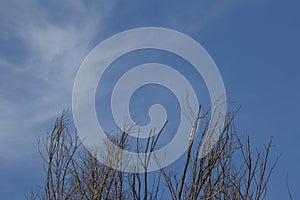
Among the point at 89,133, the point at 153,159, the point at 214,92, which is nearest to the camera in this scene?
the point at 214,92

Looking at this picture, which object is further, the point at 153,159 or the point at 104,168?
the point at 104,168

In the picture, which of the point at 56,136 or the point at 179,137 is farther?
the point at 56,136

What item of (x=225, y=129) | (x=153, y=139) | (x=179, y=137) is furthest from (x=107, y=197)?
(x=225, y=129)

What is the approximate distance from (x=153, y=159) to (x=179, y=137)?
12.1 inches

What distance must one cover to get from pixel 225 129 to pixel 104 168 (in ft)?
6.94

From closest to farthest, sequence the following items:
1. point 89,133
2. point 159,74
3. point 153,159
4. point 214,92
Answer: point 214,92 < point 153,159 < point 159,74 < point 89,133

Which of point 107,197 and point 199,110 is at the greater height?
point 107,197

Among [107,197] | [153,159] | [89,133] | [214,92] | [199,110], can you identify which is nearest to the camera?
[199,110]

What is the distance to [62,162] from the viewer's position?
5.52m

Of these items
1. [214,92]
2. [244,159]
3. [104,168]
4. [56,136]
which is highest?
[56,136]

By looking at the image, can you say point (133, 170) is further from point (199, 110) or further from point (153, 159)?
point (199, 110)

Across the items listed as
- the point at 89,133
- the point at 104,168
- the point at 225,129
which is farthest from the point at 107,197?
the point at 225,129

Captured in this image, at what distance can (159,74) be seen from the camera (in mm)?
4668

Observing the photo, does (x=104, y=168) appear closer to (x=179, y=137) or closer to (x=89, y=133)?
(x=89, y=133)
